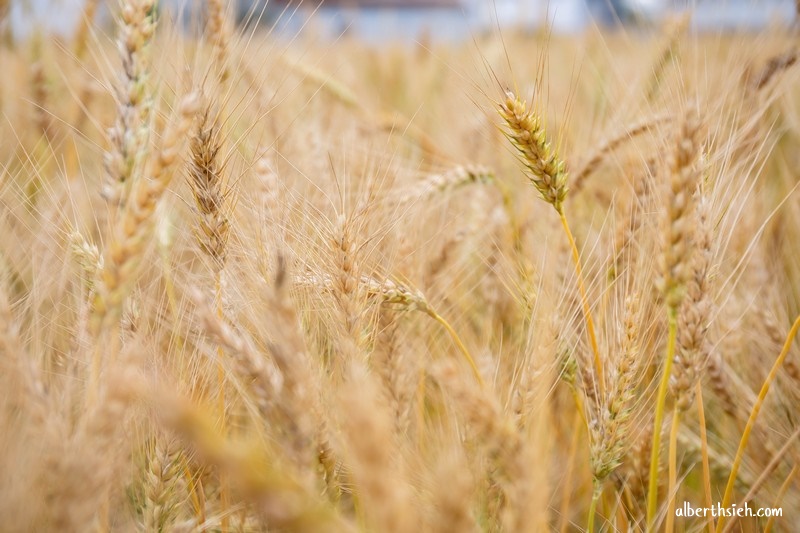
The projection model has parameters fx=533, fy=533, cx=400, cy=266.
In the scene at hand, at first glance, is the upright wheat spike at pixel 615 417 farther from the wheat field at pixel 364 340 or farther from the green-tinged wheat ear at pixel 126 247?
the green-tinged wheat ear at pixel 126 247

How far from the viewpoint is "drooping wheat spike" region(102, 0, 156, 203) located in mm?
618

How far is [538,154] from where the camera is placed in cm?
90

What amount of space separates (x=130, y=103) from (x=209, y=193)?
0.75 ft

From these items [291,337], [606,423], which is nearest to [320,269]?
[291,337]

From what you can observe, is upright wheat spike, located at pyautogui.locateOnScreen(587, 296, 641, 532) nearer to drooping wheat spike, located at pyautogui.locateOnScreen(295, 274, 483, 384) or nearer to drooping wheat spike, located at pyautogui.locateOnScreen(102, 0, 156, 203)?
drooping wheat spike, located at pyautogui.locateOnScreen(295, 274, 483, 384)

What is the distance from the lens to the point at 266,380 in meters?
0.60

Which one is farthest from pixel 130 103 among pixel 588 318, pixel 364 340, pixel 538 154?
pixel 588 318

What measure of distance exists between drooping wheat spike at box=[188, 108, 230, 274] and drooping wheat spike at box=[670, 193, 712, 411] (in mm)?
723

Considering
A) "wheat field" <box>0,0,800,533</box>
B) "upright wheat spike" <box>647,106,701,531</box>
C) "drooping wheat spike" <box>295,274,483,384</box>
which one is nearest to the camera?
"wheat field" <box>0,0,800,533</box>

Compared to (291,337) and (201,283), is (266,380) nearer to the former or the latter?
(291,337)

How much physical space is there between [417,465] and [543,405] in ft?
0.71

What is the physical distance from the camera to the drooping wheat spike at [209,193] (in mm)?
853

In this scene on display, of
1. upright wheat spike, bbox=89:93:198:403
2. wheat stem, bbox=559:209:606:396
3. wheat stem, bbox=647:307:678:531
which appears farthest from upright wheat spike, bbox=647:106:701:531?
upright wheat spike, bbox=89:93:198:403

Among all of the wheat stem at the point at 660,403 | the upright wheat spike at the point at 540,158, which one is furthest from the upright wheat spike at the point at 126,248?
the wheat stem at the point at 660,403
